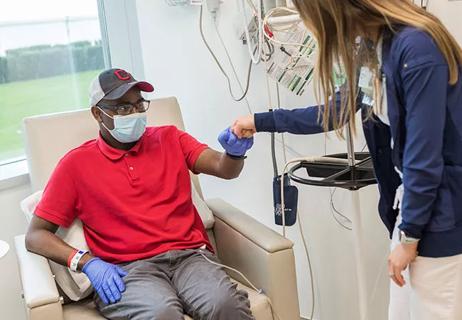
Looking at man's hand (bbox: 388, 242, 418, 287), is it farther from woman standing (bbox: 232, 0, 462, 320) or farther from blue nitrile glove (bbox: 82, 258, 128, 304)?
blue nitrile glove (bbox: 82, 258, 128, 304)

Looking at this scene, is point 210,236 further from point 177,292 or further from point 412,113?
point 412,113

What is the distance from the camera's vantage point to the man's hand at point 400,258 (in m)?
1.27

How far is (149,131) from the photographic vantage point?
2.11 m

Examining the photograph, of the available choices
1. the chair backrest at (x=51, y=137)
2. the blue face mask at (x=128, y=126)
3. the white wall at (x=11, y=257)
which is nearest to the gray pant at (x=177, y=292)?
the blue face mask at (x=128, y=126)

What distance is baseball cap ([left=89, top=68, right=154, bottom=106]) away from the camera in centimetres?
195

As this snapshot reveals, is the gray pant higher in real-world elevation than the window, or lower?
lower

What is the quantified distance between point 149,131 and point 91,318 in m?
0.65

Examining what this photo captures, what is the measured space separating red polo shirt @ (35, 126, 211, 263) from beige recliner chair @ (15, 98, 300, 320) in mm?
126

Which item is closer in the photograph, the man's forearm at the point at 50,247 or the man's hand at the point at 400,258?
the man's hand at the point at 400,258

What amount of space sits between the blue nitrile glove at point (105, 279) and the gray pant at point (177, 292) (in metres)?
0.02

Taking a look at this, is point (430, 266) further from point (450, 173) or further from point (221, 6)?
point (221, 6)

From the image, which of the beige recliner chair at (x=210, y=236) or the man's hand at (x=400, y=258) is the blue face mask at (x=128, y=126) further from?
the man's hand at (x=400, y=258)

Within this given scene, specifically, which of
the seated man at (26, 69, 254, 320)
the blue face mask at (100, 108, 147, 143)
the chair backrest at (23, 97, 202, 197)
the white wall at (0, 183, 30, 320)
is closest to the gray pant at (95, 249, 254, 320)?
the seated man at (26, 69, 254, 320)

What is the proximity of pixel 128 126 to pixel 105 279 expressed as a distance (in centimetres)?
48
